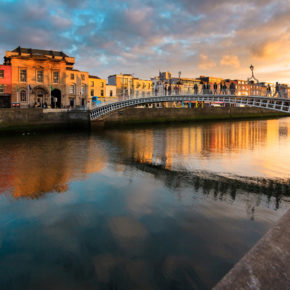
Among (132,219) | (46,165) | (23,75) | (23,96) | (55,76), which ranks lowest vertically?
(132,219)

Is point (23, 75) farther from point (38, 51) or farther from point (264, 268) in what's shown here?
point (264, 268)

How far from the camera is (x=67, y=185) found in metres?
9.44

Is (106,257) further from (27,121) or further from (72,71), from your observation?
(72,71)

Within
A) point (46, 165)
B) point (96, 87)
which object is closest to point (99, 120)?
point (96, 87)

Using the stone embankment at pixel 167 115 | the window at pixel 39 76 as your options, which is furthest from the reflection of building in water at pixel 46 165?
the window at pixel 39 76

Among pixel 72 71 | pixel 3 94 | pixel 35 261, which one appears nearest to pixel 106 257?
pixel 35 261

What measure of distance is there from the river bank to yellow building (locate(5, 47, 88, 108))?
3.56 m

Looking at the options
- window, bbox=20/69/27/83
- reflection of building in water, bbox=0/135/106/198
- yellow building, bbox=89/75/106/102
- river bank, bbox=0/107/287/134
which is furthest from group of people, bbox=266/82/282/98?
yellow building, bbox=89/75/106/102

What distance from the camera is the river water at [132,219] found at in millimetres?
4496

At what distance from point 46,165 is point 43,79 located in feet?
80.6

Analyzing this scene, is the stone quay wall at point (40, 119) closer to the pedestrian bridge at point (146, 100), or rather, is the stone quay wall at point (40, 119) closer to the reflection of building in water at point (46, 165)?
the pedestrian bridge at point (146, 100)

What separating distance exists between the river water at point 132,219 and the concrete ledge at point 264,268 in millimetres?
1078

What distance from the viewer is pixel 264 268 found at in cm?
316

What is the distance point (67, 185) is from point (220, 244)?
5899 mm
